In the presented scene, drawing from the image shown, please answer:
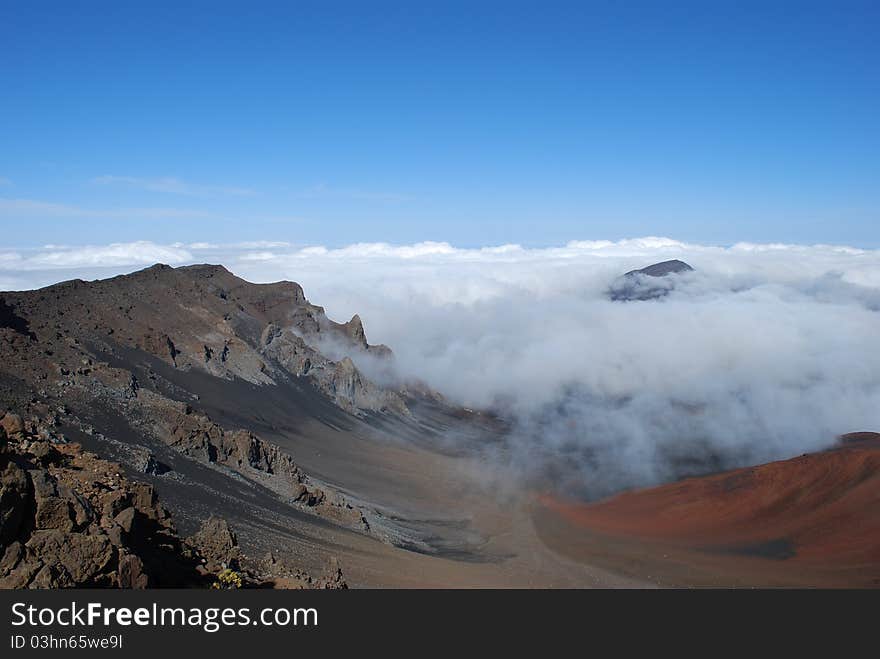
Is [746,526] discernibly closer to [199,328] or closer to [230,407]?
[230,407]

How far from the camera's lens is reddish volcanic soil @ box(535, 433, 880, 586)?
4847cm

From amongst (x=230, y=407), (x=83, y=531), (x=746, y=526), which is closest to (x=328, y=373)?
(x=230, y=407)

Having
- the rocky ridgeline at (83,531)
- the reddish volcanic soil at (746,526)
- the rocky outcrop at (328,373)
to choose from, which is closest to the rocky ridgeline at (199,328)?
the rocky outcrop at (328,373)

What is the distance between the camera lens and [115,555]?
1445cm

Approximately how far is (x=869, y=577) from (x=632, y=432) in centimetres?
5917

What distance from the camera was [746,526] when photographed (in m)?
58.9

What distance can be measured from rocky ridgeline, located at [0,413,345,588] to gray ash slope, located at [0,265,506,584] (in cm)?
1149

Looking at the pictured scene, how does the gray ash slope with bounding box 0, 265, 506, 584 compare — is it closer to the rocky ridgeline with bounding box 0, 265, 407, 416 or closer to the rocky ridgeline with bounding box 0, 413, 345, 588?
the rocky ridgeline with bounding box 0, 265, 407, 416

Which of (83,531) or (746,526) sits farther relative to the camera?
(746,526)

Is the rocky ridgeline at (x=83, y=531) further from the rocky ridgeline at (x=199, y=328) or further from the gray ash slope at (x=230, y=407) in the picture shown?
the rocky ridgeline at (x=199, y=328)

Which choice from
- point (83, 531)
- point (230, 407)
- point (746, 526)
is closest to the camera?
point (83, 531)

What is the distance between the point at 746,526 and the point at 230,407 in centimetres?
4878
